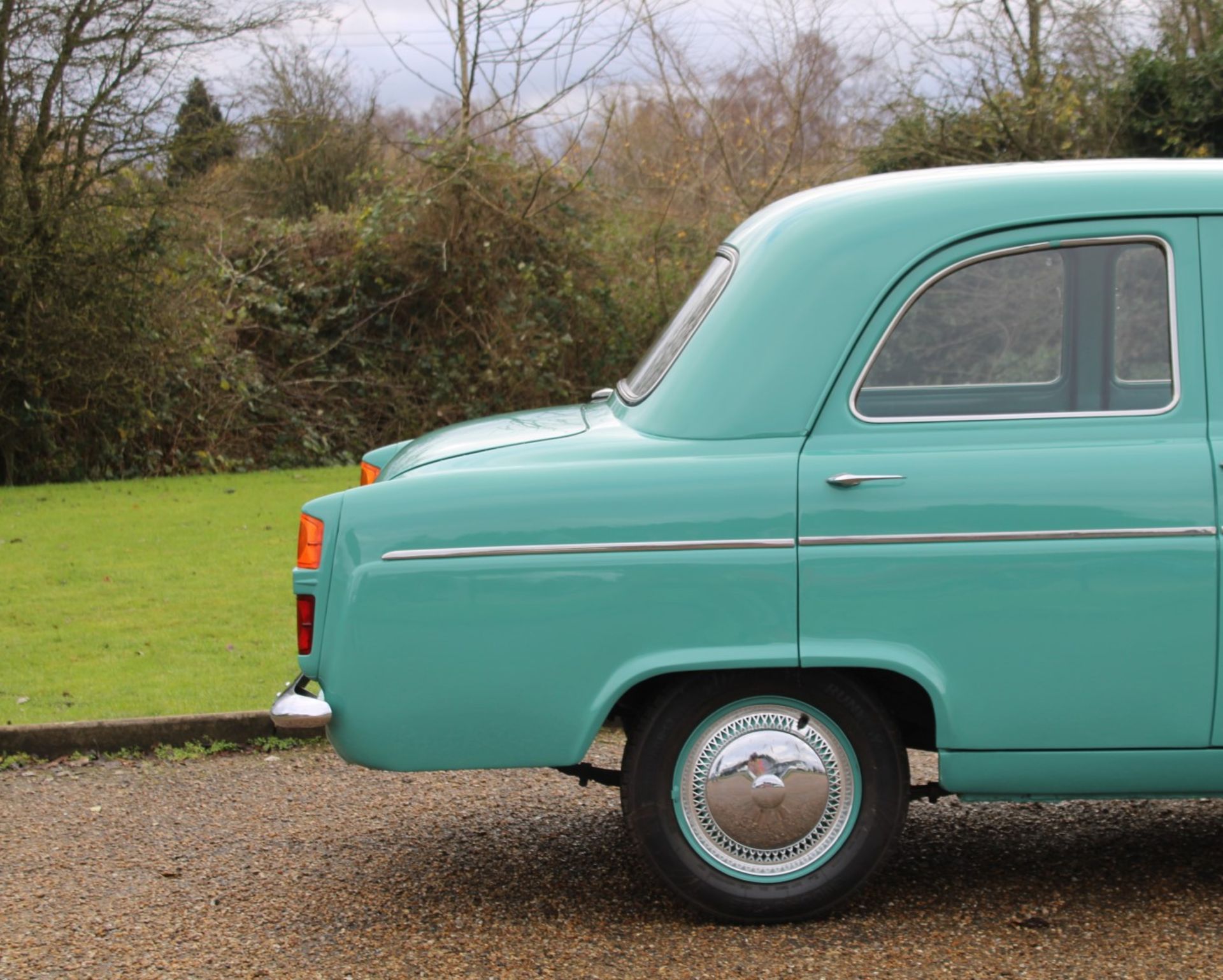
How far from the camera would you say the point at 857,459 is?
3.77 m

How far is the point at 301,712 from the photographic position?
3.82 m

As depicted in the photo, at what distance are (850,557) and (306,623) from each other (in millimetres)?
1456

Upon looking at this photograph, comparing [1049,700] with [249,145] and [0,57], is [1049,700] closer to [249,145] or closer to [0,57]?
[0,57]

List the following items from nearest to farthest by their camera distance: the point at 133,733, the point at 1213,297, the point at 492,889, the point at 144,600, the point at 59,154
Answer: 1. the point at 1213,297
2. the point at 492,889
3. the point at 133,733
4. the point at 144,600
5. the point at 59,154

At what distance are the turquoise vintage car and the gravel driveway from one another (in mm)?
295

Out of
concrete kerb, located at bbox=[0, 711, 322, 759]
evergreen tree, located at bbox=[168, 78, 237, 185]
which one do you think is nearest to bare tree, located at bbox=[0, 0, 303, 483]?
evergreen tree, located at bbox=[168, 78, 237, 185]

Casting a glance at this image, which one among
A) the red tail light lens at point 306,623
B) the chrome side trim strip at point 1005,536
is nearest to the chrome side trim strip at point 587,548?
the chrome side trim strip at point 1005,536

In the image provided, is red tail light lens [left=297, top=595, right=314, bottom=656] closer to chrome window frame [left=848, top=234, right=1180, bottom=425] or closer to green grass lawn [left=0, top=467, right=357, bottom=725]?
chrome window frame [left=848, top=234, right=1180, bottom=425]

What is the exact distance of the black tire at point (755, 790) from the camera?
3.83 m

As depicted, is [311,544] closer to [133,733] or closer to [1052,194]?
[1052,194]

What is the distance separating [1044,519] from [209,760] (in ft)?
11.5

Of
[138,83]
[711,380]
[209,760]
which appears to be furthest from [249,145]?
[711,380]

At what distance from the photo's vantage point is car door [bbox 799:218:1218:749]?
3686 millimetres

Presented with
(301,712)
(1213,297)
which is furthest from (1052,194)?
(301,712)
